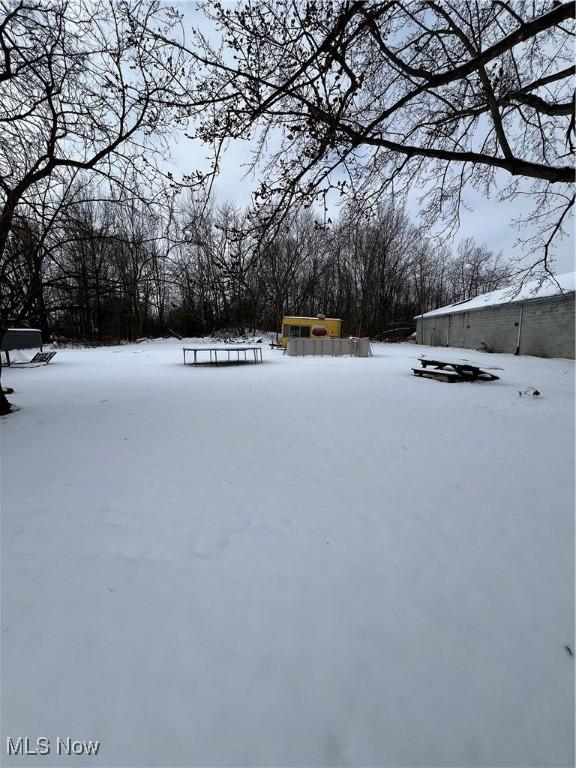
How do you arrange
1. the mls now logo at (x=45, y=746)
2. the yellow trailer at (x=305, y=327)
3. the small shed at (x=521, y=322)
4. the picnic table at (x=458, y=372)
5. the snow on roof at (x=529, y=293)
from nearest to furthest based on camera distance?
the mls now logo at (x=45, y=746)
the picnic table at (x=458, y=372)
the snow on roof at (x=529, y=293)
the small shed at (x=521, y=322)
the yellow trailer at (x=305, y=327)

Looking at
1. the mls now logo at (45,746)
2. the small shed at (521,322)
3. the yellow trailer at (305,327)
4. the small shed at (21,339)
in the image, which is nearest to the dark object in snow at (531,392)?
the small shed at (521,322)

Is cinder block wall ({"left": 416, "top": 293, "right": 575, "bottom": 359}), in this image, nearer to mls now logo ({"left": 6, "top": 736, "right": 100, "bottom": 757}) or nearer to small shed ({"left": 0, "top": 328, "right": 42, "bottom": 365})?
mls now logo ({"left": 6, "top": 736, "right": 100, "bottom": 757})

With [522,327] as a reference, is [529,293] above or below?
above

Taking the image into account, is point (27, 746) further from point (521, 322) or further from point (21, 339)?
point (521, 322)

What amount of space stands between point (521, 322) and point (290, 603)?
A: 62.9 feet

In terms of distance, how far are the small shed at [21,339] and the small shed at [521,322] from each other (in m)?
19.7

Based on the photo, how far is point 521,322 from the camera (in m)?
15.8

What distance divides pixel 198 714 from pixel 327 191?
5036 millimetres

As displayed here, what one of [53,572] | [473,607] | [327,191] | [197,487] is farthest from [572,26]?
[53,572]

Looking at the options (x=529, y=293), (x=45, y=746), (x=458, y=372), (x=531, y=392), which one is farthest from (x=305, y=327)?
(x=45, y=746)

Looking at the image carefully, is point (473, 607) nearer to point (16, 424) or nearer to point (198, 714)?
point (198, 714)

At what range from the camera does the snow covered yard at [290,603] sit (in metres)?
1.12

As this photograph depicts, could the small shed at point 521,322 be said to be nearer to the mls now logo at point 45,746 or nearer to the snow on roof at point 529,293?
the snow on roof at point 529,293

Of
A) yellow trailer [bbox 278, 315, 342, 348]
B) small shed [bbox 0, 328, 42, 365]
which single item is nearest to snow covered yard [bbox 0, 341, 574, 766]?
small shed [bbox 0, 328, 42, 365]
